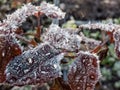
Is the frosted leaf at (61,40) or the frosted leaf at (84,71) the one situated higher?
the frosted leaf at (61,40)

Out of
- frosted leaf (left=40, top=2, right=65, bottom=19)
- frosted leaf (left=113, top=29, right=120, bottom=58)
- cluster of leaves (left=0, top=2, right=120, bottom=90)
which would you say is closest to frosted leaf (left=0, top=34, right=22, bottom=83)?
cluster of leaves (left=0, top=2, right=120, bottom=90)

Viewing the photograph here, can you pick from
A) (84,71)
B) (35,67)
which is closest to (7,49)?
(35,67)

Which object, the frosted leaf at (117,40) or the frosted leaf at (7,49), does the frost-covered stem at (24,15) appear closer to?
the frosted leaf at (7,49)

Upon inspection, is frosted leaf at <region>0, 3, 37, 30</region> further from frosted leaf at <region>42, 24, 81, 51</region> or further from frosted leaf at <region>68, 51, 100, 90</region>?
frosted leaf at <region>68, 51, 100, 90</region>

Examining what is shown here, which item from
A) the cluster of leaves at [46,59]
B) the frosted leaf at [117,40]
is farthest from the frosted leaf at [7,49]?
the frosted leaf at [117,40]

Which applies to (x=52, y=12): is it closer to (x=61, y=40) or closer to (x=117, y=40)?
(x=61, y=40)

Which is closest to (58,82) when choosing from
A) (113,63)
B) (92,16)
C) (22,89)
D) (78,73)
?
(78,73)

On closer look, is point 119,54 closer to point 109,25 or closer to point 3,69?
point 109,25
